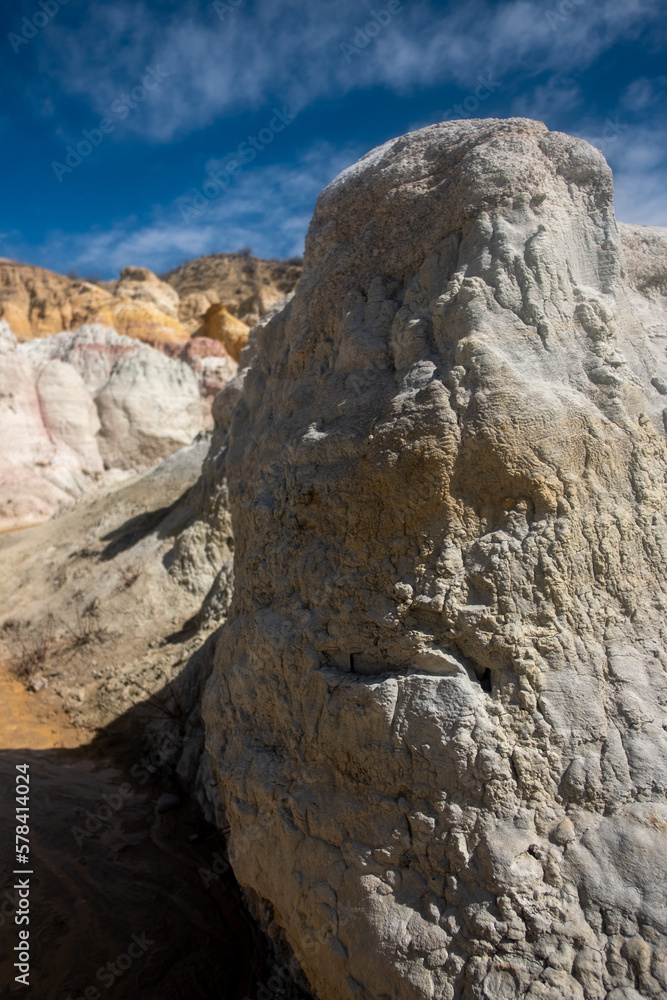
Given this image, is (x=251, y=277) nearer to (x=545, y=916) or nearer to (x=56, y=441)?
(x=56, y=441)

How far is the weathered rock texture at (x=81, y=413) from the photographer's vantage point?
1316 cm

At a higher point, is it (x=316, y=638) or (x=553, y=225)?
(x=553, y=225)

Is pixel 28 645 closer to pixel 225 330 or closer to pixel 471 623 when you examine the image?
pixel 471 623

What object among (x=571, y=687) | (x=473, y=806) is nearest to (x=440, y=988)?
(x=473, y=806)

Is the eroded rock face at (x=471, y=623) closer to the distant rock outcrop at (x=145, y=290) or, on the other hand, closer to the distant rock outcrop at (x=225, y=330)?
the distant rock outcrop at (x=225, y=330)

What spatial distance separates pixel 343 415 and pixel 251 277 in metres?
31.1

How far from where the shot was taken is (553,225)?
2.30 m

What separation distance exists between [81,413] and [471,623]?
1467 cm

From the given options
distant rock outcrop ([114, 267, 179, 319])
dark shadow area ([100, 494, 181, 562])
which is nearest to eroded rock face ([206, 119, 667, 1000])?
dark shadow area ([100, 494, 181, 562])

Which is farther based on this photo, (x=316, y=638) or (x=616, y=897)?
(x=316, y=638)

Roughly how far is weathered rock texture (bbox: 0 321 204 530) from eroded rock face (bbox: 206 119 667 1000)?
1177cm

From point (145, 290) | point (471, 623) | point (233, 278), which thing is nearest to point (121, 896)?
point (471, 623)

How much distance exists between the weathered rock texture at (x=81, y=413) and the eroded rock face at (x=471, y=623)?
38.6ft

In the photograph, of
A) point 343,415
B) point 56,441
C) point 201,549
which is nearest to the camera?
point 343,415
